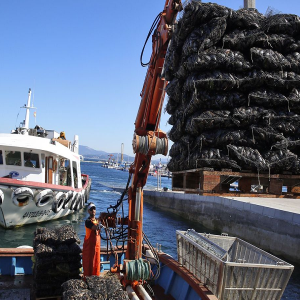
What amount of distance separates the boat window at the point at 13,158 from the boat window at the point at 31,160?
31 centimetres

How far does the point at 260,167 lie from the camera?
5.89 m

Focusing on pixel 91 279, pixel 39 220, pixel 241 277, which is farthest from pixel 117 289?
pixel 39 220

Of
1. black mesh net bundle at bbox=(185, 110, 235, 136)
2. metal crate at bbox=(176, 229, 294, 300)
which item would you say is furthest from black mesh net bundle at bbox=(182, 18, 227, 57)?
metal crate at bbox=(176, 229, 294, 300)

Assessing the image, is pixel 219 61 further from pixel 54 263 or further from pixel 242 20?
pixel 54 263

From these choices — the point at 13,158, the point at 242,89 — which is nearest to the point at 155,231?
the point at 13,158

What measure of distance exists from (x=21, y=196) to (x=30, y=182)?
0.68 metres

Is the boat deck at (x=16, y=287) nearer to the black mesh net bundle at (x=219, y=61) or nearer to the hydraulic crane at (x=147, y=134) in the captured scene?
the hydraulic crane at (x=147, y=134)

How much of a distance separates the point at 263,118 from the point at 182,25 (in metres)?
2.22

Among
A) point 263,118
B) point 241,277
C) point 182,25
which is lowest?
point 241,277

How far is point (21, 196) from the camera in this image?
14523mm

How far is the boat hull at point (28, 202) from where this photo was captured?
14344 mm

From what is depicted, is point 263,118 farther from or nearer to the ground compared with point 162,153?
farther from the ground

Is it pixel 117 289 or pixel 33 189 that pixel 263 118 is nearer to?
pixel 117 289

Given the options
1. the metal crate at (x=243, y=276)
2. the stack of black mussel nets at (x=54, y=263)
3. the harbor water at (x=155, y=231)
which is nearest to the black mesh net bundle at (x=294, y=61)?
the metal crate at (x=243, y=276)
